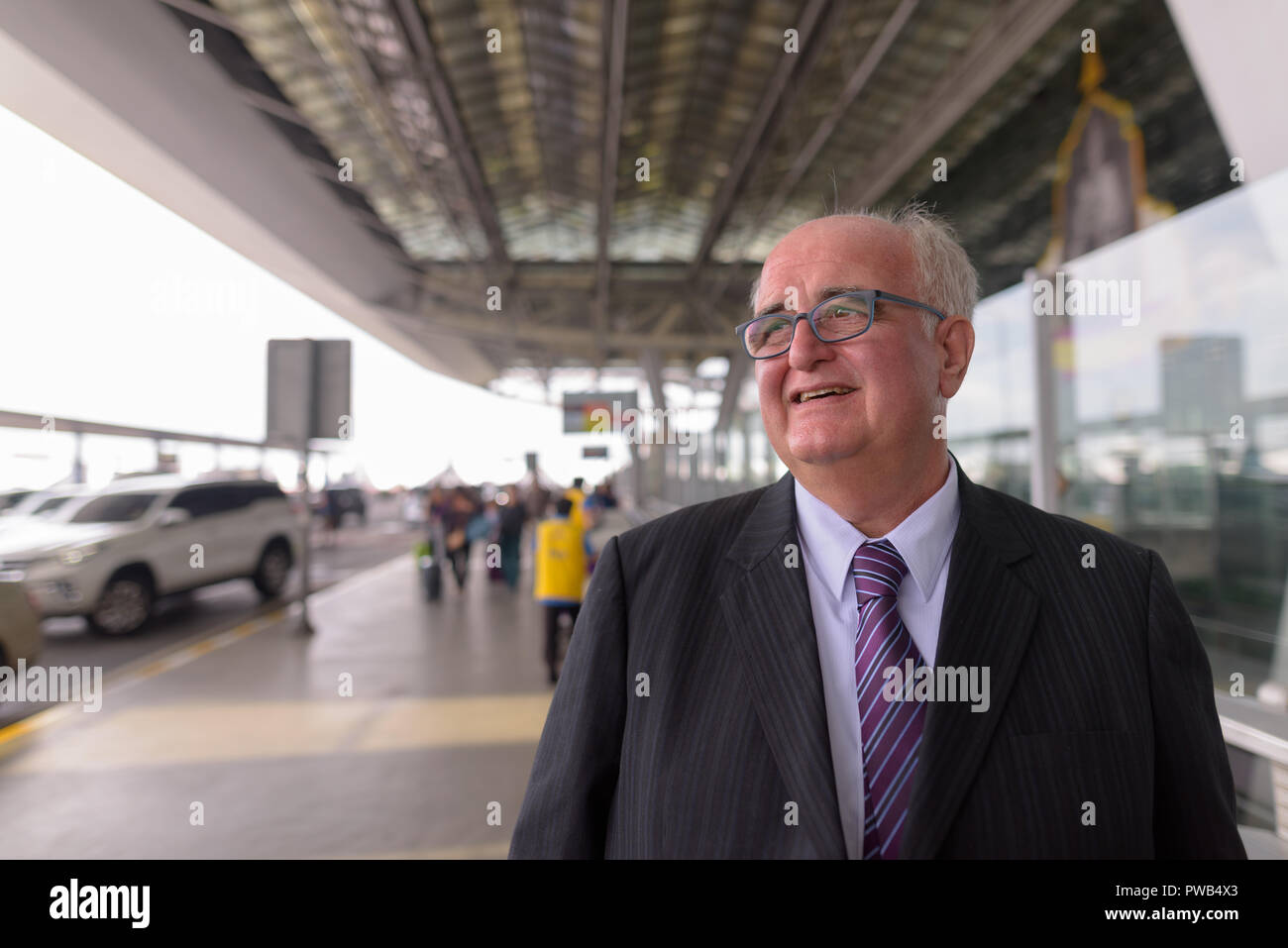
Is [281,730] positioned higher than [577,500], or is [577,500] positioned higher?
[577,500]

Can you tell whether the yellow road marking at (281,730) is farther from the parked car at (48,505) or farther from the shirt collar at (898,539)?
the parked car at (48,505)

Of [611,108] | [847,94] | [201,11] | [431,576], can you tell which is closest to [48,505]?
[431,576]

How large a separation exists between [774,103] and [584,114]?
3.49 m

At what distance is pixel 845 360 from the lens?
1369 mm

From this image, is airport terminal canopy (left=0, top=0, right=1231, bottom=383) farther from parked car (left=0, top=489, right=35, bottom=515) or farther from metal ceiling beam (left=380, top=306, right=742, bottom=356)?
parked car (left=0, top=489, right=35, bottom=515)

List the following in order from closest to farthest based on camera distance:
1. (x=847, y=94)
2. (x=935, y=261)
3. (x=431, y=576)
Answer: (x=935, y=261), (x=847, y=94), (x=431, y=576)

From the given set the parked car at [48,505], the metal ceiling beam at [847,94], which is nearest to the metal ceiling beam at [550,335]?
the metal ceiling beam at [847,94]

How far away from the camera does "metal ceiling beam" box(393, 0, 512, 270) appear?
8969mm

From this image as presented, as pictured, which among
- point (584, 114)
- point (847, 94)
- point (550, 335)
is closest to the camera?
point (847, 94)

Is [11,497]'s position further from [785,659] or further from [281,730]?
[785,659]

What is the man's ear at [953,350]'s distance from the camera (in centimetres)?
152

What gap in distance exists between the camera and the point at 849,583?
1.43 meters
